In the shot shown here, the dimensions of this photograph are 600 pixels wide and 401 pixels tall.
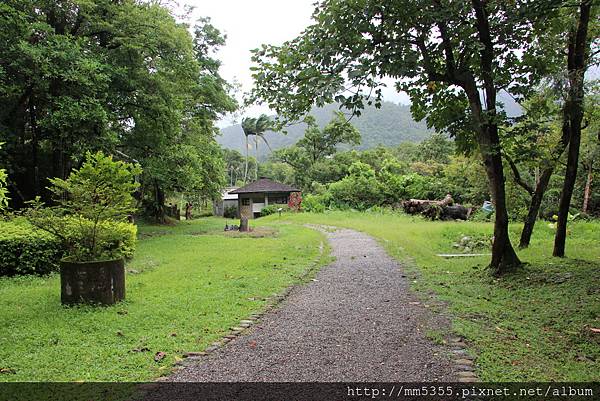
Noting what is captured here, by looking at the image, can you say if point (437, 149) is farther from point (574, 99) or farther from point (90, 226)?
point (90, 226)

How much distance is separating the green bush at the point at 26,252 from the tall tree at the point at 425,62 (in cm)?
568

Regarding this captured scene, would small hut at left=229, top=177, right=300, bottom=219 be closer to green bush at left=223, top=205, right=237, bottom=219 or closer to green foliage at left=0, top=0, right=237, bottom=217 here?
green bush at left=223, top=205, right=237, bottom=219

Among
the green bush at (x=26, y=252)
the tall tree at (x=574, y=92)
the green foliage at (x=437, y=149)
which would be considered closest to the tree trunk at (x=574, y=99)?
the tall tree at (x=574, y=92)

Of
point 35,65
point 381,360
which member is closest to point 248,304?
point 381,360

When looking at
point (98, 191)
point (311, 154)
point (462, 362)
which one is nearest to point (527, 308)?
point (462, 362)

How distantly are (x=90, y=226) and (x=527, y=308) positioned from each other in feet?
21.3

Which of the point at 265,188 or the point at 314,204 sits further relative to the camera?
the point at 265,188

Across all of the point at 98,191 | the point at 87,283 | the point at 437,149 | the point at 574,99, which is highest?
the point at 437,149

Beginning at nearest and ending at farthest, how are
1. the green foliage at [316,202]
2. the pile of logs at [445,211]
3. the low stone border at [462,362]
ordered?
the low stone border at [462,362]
the pile of logs at [445,211]
the green foliage at [316,202]

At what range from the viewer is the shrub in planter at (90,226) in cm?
586

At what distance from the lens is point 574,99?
7.22 meters

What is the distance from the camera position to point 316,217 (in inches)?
1051

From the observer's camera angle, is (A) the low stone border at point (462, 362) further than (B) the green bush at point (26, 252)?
No

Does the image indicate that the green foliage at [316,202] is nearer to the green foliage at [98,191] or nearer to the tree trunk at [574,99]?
the tree trunk at [574,99]
